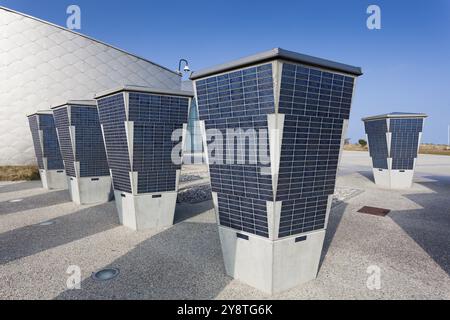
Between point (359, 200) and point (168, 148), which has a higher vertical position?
point (168, 148)

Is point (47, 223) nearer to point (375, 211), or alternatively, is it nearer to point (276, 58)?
point (276, 58)

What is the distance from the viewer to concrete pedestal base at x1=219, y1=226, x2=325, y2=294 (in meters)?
5.66

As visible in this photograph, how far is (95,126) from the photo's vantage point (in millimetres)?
13898

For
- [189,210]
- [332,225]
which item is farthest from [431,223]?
[189,210]

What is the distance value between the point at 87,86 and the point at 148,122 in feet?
88.0

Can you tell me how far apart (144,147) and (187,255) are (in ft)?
13.9

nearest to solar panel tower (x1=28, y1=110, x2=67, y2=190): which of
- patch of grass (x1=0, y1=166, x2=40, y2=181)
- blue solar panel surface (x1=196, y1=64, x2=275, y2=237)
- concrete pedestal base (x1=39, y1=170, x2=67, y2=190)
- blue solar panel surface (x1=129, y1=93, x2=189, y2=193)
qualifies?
concrete pedestal base (x1=39, y1=170, x2=67, y2=190)

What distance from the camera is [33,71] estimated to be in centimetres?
2870

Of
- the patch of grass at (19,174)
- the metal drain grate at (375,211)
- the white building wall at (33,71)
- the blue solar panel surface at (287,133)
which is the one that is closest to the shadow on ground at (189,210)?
the blue solar panel surface at (287,133)

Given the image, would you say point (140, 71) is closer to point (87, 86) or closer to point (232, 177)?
point (87, 86)

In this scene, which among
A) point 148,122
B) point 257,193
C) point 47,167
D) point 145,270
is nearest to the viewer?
point 257,193

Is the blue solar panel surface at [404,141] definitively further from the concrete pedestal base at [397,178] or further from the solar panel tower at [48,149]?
the solar panel tower at [48,149]

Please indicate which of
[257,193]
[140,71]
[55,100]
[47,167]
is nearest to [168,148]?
[257,193]

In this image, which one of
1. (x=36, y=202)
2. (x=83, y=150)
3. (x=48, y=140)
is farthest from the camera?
(x=48, y=140)
